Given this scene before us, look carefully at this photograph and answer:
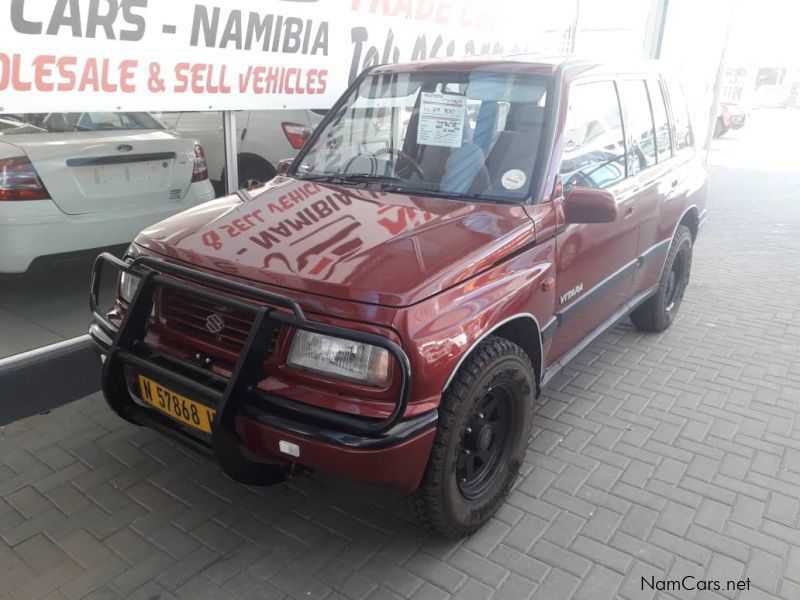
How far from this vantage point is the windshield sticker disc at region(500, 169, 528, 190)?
116 inches

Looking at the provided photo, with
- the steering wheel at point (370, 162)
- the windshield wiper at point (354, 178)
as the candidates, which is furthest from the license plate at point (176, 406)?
the steering wheel at point (370, 162)

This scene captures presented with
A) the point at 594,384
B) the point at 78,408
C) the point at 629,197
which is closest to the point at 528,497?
the point at 594,384

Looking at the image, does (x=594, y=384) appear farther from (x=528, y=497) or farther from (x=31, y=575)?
(x=31, y=575)

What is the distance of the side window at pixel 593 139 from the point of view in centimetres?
316

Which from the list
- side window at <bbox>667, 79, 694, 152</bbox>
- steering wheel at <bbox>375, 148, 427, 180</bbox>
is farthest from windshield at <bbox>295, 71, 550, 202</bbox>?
side window at <bbox>667, 79, 694, 152</bbox>

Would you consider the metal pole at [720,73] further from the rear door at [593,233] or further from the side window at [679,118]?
the rear door at [593,233]

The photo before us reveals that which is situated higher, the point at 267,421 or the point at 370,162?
the point at 370,162

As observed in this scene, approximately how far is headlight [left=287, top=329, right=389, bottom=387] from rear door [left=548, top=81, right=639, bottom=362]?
3.96ft

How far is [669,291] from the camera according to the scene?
505cm

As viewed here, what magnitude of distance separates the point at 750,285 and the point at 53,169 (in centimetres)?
610

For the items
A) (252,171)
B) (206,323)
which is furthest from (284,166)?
(206,323)

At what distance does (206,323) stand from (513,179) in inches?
59.8

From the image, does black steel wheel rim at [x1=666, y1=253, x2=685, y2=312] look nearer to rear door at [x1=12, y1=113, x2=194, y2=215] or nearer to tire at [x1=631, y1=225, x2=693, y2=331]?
tire at [x1=631, y1=225, x2=693, y2=331]

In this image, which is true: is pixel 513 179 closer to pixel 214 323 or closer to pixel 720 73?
pixel 214 323
